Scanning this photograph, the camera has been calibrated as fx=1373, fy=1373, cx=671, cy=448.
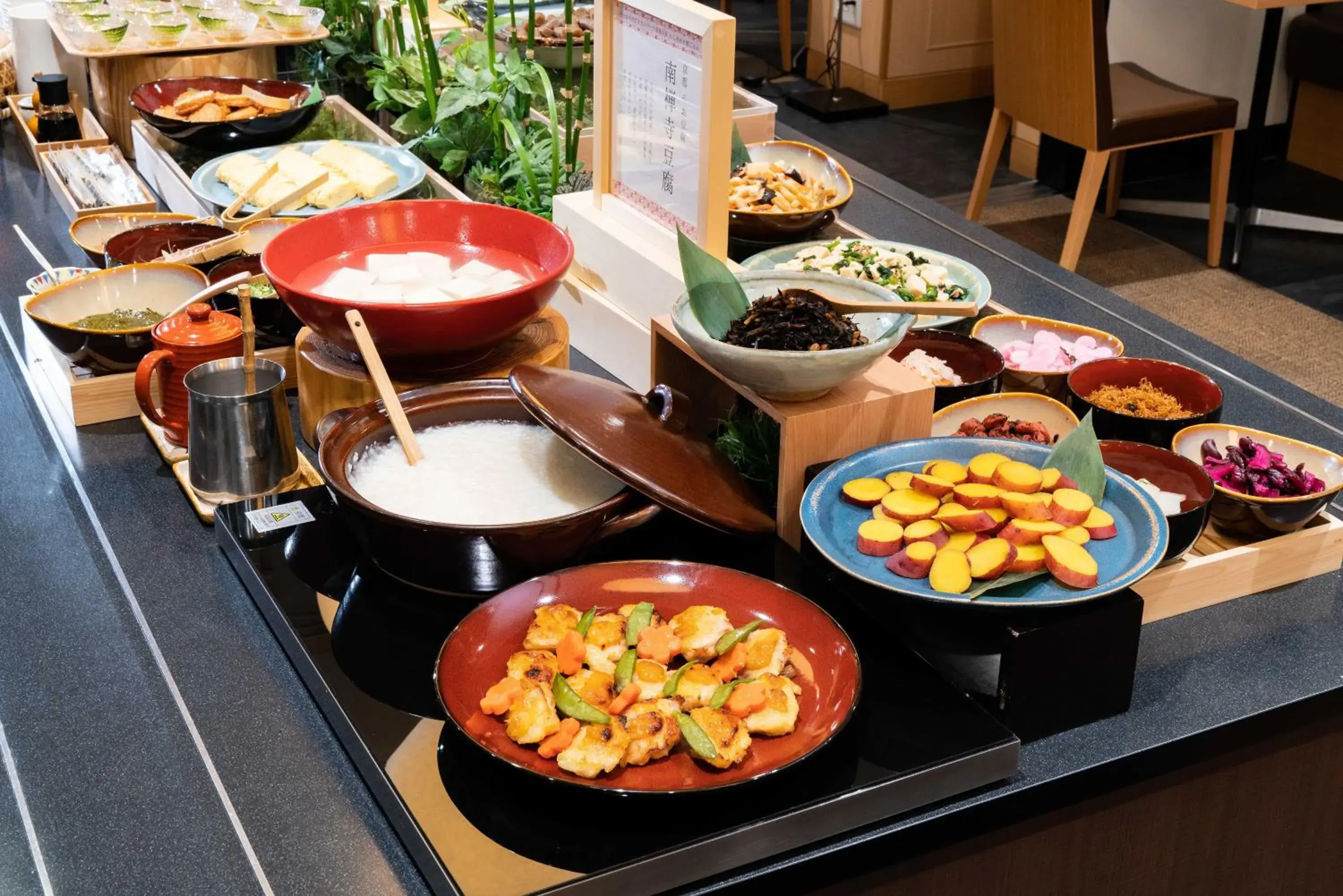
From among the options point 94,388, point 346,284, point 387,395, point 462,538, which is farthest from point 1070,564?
point 94,388

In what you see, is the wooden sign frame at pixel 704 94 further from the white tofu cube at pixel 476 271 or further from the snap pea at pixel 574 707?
the snap pea at pixel 574 707

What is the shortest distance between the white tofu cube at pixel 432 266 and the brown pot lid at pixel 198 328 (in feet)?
0.65

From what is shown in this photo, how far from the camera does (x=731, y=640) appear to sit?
0.98 metres

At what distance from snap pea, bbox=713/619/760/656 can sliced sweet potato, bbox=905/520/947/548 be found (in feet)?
0.50

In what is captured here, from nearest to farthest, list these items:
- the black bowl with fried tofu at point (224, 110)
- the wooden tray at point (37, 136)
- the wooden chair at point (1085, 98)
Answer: the black bowl with fried tofu at point (224, 110)
the wooden tray at point (37, 136)
the wooden chair at point (1085, 98)

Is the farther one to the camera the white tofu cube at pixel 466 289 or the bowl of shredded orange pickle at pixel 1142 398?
the white tofu cube at pixel 466 289

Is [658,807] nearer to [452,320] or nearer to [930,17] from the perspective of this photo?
[452,320]

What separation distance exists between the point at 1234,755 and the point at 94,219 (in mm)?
1597

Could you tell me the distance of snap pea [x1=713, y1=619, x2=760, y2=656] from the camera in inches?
38.6

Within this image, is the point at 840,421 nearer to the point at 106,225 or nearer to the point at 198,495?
the point at 198,495

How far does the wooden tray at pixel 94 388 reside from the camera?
4.91 ft

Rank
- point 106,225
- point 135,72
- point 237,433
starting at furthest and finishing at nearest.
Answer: point 135,72 < point 106,225 < point 237,433

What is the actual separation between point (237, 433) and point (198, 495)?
0.30 ft

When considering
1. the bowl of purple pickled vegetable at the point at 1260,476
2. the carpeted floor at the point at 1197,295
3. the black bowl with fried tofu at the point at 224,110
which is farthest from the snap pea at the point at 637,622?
the carpeted floor at the point at 1197,295
